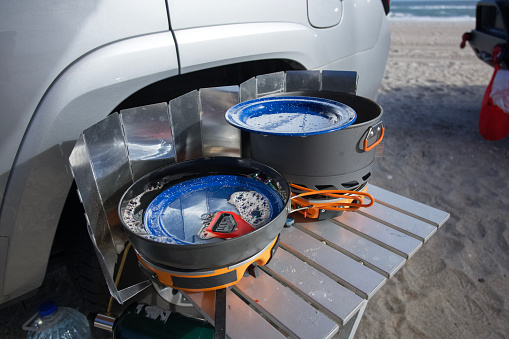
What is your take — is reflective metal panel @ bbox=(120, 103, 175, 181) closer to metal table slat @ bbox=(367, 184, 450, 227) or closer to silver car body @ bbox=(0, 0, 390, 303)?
silver car body @ bbox=(0, 0, 390, 303)

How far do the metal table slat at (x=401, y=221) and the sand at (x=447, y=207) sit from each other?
0.74 metres

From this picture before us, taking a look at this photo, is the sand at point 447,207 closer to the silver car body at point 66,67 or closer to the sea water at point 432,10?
the silver car body at point 66,67

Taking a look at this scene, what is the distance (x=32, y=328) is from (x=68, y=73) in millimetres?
1101

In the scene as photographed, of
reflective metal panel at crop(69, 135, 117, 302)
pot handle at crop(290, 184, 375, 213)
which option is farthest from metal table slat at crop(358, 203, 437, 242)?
reflective metal panel at crop(69, 135, 117, 302)

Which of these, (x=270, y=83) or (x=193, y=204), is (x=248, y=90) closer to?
(x=270, y=83)

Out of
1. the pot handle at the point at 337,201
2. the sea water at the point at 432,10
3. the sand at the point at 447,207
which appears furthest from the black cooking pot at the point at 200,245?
the sea water at the point at 432,10

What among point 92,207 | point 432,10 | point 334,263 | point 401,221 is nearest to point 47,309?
point 92,207

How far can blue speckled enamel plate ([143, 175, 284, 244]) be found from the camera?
4.05ft

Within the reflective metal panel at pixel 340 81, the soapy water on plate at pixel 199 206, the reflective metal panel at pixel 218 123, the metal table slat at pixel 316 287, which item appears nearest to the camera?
the metal table slat at pixel 316 287

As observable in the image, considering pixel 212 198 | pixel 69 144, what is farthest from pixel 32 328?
pixel 212 198

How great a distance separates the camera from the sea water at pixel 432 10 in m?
19.2

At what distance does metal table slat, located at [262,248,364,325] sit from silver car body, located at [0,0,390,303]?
0.87 m

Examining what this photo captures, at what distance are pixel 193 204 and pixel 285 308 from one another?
20.3 inches

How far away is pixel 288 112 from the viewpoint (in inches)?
68.7
